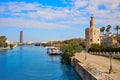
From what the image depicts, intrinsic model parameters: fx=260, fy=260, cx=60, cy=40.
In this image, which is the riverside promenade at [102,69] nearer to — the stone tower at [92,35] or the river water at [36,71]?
the river water at [36,71]

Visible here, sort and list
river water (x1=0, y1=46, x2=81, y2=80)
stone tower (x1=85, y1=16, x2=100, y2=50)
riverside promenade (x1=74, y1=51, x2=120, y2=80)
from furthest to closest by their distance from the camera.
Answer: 1. stone tower (x1=85, y1=16, x2=100, y2=50)
2. river water (x1=0, y1=46, x2=81, y2=80)
3. riverside promenade (x1=74, y1=51, x2=120, y2=80)

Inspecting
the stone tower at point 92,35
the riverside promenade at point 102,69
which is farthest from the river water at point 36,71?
the stone tower at point 92,35

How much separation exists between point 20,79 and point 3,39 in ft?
510

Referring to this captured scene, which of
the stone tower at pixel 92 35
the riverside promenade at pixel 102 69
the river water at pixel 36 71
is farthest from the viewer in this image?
the stone tower at pixel 92 35

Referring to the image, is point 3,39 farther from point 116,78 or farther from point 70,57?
point 116,78

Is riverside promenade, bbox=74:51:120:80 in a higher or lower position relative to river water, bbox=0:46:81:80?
higher

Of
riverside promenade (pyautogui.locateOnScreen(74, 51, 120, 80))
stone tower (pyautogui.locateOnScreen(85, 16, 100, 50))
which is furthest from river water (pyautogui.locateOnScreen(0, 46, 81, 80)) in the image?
stone tower (pyautogui.locateOnScreen(85, 16, 100, 50))

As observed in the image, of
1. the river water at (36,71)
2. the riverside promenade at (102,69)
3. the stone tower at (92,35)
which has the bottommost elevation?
A: the river water at (36,71)

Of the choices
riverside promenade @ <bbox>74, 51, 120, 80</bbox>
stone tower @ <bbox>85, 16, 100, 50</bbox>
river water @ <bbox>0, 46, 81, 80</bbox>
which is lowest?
river water @ <bbox>0, 46, 81, 80</bbox>

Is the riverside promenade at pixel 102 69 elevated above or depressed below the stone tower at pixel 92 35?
below

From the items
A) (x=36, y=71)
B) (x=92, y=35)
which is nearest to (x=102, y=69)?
(x=36, y=71)

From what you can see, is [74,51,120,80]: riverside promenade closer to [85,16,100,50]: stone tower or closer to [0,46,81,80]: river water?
[0,46,81,80]: river water

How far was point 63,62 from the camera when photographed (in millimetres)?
63969

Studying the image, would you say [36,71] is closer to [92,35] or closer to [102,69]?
[102,69]
